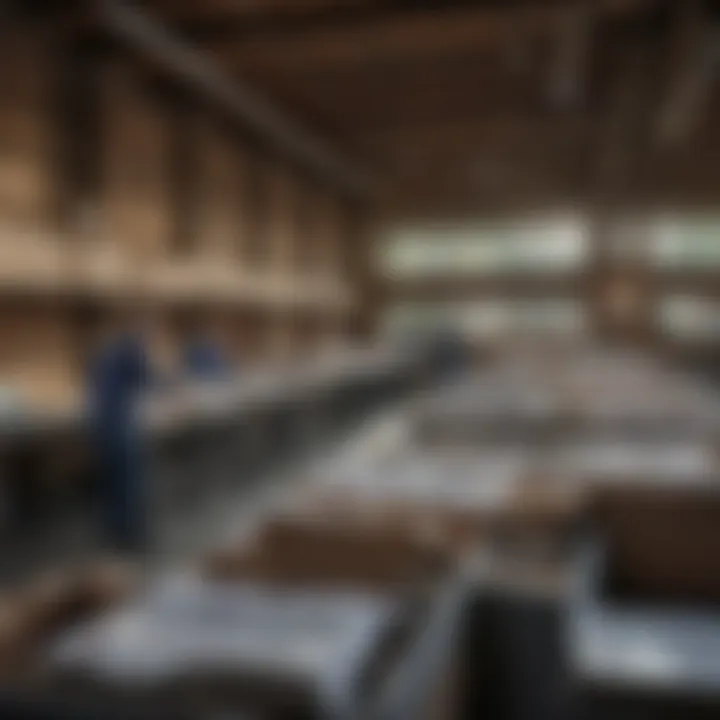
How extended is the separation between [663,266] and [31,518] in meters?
9.31

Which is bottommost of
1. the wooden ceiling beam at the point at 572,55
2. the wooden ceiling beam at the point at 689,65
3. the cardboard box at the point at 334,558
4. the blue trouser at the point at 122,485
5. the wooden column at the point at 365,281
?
the blue trouser at the point at 122,485

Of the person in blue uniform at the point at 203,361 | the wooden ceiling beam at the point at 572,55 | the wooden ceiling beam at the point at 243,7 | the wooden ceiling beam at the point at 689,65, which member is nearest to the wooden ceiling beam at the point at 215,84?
the wooden ceiling beam at the point at 243,7

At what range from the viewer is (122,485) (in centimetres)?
413

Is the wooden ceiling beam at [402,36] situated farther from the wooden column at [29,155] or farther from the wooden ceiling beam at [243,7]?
the wooden column at [29,155]

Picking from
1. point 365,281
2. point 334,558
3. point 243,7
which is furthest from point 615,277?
point 334,558

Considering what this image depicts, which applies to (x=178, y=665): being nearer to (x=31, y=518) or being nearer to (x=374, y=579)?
(x=374, y=579)

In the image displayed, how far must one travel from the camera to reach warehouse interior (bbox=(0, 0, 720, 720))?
163cm

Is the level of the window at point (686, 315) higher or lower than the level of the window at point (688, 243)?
lower

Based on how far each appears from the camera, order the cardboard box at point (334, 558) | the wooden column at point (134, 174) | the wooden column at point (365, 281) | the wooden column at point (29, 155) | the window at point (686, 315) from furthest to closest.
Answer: the wooden column at point (365, 281), the window at point (686, 315), the wooden column at point (134, 174), the wooden column at point (29, 155), the cardboard box at point (334, 558)

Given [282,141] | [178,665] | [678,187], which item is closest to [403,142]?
[282,141]

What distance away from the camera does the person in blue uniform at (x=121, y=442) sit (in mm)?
4074

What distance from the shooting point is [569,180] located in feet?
34.1

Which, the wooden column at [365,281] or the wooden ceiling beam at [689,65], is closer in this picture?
the wooden ceiling beam at [689,65]

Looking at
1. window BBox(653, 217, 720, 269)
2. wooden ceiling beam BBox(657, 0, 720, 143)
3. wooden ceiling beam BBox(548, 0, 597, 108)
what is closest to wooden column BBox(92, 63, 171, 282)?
wooden ceiling beam BBox(548, 0, 597, 108)
